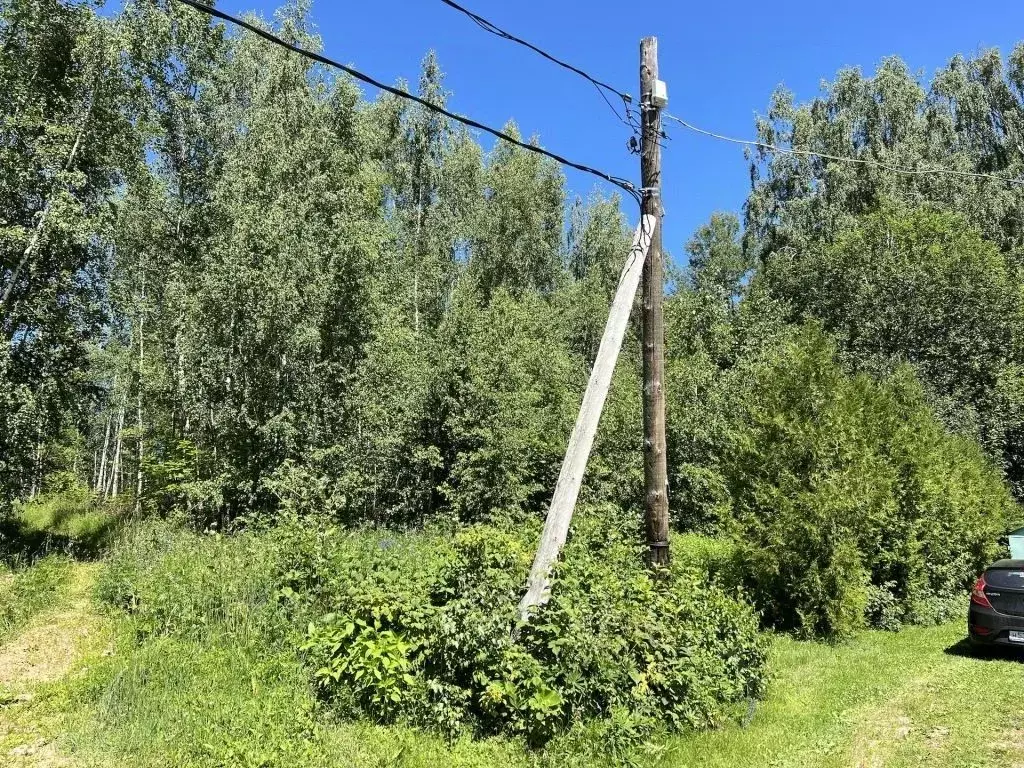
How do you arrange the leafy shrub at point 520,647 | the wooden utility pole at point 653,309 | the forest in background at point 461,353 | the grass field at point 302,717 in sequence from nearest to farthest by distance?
the grass field at point 302,717
the leafy shrub at point 520,647
the wooden utility pole at point 653,309
the forest in background at point 461,353

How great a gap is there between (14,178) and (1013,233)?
3792 centimetres

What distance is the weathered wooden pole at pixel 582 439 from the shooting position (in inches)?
213

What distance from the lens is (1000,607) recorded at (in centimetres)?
749

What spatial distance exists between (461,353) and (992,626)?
12.4 metres

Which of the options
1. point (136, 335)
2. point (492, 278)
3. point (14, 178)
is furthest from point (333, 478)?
point (492, 278)

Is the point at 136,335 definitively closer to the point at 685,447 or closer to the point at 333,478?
the point at 333,478

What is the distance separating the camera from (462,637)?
506cm

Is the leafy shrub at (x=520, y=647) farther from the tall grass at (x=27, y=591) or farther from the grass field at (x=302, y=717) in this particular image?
the tall grass at (x=27, y=591)

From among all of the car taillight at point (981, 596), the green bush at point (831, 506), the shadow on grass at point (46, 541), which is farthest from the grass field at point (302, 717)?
the shadow on grass at point (46, 541)

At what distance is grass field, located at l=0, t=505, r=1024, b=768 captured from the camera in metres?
4.57

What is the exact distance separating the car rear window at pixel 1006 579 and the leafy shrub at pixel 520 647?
3.67 meters

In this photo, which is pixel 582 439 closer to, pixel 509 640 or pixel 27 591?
pixel 509 640

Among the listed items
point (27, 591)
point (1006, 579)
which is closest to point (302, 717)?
point (27, 591)

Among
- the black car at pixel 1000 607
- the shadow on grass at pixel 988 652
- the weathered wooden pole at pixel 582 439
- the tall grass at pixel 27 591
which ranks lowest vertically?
the shadow on grass at pixel 988 652
